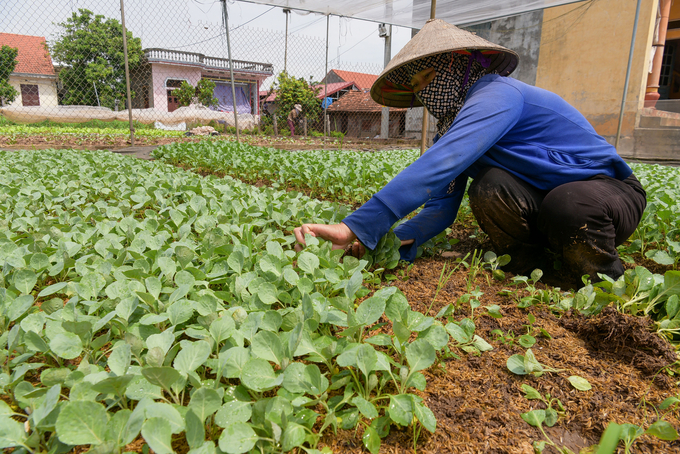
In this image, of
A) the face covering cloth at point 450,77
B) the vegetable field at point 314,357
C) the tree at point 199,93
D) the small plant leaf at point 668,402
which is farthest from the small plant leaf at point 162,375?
the tree at point 199,93

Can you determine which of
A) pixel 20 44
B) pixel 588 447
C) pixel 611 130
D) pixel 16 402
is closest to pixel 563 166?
pixel 588 447

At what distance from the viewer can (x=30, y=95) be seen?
2280cm

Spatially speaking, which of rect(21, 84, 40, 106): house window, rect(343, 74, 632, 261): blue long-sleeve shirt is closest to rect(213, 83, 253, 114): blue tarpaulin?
rect(21, 84, 40, 106): house window

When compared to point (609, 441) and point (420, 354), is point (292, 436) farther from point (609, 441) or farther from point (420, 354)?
point (609, 441)

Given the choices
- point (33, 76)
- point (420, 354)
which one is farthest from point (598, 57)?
point (33, 76)

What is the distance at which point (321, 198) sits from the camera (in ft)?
12.1

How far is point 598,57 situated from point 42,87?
26576 mm

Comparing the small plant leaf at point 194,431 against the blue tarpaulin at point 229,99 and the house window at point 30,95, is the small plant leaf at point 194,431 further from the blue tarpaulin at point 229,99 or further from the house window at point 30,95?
the house window at point 30,95

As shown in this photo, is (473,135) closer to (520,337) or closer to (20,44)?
(520,337)

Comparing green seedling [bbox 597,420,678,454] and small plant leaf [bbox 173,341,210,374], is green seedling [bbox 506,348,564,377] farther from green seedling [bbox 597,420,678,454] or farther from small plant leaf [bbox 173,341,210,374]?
small plant leaf [bbox 173,341,210,374]

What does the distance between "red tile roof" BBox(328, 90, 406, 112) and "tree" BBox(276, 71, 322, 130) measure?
5.04 m

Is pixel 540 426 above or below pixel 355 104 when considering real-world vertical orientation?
below

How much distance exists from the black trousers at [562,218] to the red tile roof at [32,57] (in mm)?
27496

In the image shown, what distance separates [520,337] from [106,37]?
87.5 feet
